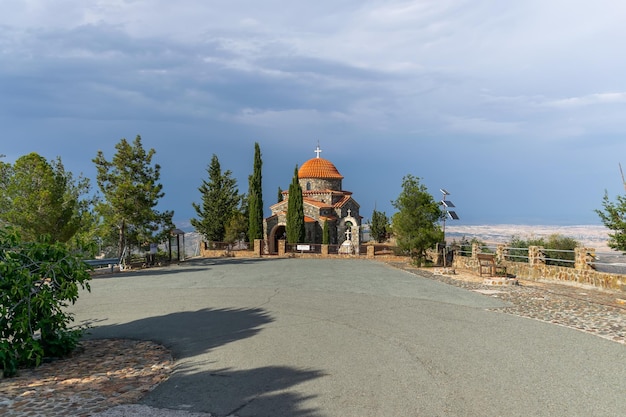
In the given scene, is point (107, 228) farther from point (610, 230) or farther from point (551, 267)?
point (610, 230)

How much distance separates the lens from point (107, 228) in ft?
97.0

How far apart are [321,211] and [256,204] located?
689 cm

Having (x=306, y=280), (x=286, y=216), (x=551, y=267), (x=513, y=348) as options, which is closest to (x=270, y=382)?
(x=513, y=348)

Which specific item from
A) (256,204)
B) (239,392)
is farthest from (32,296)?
(256,204)

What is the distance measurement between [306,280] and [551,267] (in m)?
10.5

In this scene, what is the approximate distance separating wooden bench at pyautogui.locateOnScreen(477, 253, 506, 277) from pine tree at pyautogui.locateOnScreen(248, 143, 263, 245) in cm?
2280

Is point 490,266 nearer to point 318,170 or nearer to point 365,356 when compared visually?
point 365,356

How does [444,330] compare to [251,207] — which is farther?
[251,207]

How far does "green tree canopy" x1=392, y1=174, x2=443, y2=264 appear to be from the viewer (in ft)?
86.3

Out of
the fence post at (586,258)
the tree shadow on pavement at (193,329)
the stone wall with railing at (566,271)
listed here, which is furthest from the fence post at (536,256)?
the tree shadow on pavement at (193,329)

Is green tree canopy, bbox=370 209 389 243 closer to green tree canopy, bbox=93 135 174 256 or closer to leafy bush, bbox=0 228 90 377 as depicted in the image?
green tree canopy, bbox=93 135 174 256

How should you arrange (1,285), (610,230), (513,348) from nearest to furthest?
(1,285) < (513,348) < (610,230)

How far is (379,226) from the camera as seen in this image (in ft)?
162

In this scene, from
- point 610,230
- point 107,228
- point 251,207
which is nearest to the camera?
point 610,230
